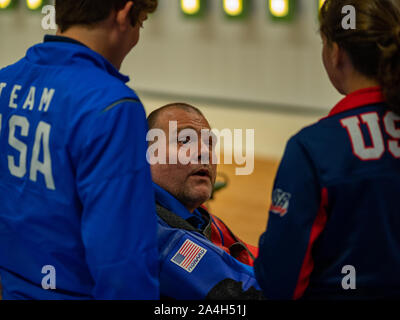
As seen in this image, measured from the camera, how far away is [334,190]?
3.93ft

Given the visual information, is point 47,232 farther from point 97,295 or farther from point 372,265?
point 372,265

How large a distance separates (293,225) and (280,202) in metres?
0.05

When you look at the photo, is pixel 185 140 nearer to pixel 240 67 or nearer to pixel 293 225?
pixel 293 225

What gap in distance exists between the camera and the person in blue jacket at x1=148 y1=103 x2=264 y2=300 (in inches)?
65.9

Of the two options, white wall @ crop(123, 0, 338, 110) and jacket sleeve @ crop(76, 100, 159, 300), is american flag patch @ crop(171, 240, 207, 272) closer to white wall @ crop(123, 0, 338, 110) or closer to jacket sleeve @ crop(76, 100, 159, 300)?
jacket sleeve @ crop(76, 100, 159, 300)

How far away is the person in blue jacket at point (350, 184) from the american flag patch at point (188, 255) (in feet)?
1.45

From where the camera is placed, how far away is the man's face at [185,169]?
1961mm

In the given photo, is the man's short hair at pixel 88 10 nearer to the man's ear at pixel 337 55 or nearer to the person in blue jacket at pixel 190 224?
the man's ear at pixel 337 55

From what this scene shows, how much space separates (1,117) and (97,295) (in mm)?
459

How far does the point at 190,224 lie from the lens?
1.92 m

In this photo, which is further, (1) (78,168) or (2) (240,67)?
(2) (240,67)

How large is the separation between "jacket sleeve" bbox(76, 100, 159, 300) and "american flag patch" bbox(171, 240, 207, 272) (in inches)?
17.2

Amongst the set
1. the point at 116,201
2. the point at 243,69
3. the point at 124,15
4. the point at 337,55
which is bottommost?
the point at 116,201

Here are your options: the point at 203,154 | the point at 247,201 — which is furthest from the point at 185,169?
the point at 247,201
